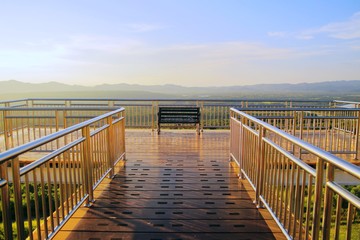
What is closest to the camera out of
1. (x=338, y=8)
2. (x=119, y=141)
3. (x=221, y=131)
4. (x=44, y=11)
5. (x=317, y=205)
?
(x=317, y=205)

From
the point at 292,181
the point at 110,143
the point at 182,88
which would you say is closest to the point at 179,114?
the point at 110,143

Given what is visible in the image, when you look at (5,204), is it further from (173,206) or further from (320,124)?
(320,124)

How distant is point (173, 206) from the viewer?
3846mm

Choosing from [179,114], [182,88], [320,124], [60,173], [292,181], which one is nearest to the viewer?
[292,181]

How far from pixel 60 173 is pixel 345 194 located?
8.09 feet

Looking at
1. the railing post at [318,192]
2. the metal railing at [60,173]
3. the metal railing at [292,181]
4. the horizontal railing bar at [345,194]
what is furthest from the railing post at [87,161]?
the horizontal railing bar at [345,194]

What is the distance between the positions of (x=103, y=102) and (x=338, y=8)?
45.2 ft

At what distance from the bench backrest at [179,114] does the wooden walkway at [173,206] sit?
12.5 ft

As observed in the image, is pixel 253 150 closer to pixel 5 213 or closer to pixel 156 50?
pixel 5 213

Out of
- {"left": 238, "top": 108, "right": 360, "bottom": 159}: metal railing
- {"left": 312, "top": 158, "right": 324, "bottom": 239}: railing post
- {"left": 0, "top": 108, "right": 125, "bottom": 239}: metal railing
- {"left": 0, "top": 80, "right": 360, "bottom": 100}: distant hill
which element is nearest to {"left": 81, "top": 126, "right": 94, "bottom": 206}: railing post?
{"left": 0, "top": 108, "right": 125, "bottom": 239}: metal railing

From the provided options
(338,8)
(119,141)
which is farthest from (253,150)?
(338,8)

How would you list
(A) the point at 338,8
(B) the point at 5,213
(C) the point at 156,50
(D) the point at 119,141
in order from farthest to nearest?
(C) the point at 156,50 < (A) the point at 338,8 < (D) the point at 119,141 < (B) the point at 5,213

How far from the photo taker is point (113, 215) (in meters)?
3.55

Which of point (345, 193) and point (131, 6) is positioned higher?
point (131, 6)
